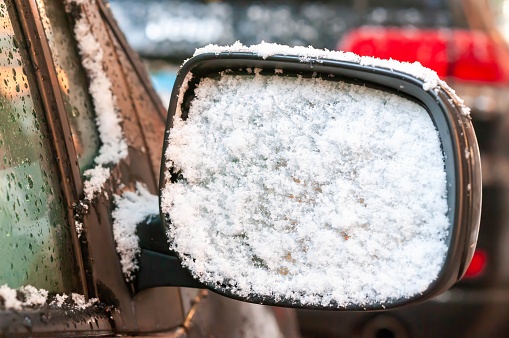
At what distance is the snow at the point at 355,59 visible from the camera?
4.12 ft

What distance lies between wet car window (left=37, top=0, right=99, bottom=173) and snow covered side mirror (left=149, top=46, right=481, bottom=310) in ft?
0.82

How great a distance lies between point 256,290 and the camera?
4.44 ft

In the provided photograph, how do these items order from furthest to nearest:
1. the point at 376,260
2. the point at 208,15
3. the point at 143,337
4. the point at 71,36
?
the point at 208,15, the point at 71,36, the point at 143,337, the point at 376,260

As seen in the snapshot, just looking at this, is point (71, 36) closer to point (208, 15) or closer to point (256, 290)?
point (256, 290)

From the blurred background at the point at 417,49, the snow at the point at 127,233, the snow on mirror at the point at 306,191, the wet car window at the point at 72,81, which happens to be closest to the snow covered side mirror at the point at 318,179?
the snow on mirror at the point at 306,191

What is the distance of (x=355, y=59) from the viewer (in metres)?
1.30

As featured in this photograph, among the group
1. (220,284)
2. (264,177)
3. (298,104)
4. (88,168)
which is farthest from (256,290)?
(88,168)

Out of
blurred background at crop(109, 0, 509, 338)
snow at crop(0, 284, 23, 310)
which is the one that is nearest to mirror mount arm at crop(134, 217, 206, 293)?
snow at crop(0, 284, 23, 310)

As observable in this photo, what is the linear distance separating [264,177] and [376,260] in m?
0.25

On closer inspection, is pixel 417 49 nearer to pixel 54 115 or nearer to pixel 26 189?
pixel 54 115

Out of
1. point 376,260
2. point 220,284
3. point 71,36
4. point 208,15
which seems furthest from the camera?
point 208,15

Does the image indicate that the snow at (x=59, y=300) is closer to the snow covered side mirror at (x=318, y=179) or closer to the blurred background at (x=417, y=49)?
the snow covered side mirror at (x=318, y=179)

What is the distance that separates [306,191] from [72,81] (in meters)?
0.59

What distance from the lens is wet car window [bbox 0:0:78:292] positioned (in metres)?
1.29
